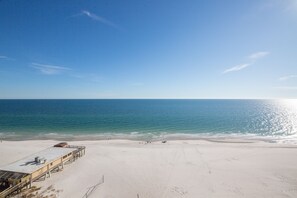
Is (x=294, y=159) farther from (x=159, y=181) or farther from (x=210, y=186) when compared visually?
(x=159, y=181)

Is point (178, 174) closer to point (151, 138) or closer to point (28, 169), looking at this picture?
point (28, 169)

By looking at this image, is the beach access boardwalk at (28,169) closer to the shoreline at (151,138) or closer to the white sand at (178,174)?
the white sand at (178,174)

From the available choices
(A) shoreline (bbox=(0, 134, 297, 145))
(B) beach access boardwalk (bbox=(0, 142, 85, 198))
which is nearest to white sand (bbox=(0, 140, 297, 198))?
(B) beach access boardwalk (bbox=(0, 142, 85, 198))

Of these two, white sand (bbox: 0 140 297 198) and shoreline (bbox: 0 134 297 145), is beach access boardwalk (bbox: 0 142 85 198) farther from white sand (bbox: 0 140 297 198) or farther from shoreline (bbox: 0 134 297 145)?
shoreline (bbox: 0 134 297 145)

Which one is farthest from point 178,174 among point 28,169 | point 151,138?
point 151,138

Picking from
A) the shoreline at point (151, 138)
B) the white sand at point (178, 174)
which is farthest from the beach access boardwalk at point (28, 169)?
the shoreline at point (151, 138)

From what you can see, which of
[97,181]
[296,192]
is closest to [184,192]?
[97,181]
